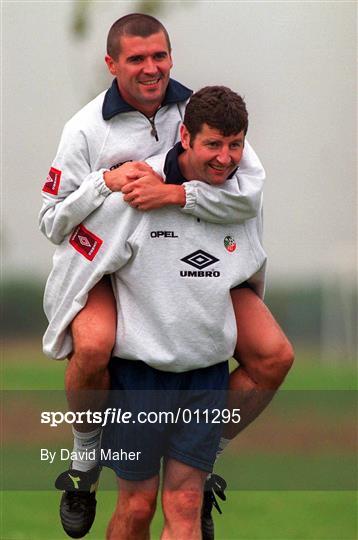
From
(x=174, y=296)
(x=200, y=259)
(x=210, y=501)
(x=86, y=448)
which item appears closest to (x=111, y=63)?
(x=200, y=259)

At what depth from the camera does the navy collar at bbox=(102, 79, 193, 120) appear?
5648mm

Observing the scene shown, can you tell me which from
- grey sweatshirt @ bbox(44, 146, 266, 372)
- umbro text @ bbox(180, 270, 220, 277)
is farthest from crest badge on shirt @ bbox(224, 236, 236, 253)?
umbro text @ bbox(180, 270, 220, 277)

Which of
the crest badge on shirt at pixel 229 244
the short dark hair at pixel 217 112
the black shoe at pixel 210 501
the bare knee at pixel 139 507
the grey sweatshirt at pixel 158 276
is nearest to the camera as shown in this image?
the short dark hair at pixel 217 112

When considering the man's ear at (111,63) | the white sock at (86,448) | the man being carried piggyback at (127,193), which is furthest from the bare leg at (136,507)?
the man's ear at (111,63)

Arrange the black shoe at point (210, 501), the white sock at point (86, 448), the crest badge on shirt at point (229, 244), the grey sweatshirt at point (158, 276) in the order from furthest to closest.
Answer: the black shoe at point (210, 501), the white sock at point (86, 448), the crest badge on shirt at point (229, 244), the grey sweatshirt at point (158, 276)

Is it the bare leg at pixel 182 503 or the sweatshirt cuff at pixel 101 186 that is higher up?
the sweatshirt cuff at pixel 101 186

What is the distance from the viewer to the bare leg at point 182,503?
5812mm

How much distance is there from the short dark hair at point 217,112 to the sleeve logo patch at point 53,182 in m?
0.54

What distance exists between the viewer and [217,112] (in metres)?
5.52

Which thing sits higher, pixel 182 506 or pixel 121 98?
pixel 121 98

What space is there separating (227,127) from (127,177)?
43 centimetres

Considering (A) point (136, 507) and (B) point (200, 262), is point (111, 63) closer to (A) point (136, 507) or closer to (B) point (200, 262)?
(B) point (200, 262)

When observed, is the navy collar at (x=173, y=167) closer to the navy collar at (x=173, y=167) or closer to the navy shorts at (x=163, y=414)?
the navy collar at (x=173, y=167)

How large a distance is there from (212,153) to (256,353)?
90 centimetres
